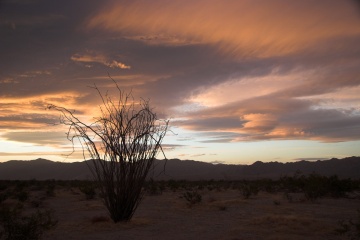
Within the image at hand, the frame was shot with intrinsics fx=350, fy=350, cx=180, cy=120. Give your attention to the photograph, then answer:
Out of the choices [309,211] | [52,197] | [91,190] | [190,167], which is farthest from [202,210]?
[190,167]

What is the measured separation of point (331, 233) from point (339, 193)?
40.5 ft

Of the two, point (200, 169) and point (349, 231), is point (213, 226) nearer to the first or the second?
point (349, 231)

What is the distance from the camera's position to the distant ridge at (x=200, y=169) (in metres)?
79.5

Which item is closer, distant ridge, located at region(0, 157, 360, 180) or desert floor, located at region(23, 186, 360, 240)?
desert floor, located at region(23, 186, 360, 240)

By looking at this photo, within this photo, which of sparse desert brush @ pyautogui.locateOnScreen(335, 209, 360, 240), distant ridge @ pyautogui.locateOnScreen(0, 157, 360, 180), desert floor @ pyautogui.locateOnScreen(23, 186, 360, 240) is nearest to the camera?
sparse desert brush @ pyautogui.locateOnScreen(335, 209, 360, 240)

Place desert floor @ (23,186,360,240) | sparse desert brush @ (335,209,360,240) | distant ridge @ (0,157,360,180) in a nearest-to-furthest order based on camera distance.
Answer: sparse desert brush @ (335,209,360,240), desert floor @ (23,186,360,240), distant ridge @ (0,157,360,180)

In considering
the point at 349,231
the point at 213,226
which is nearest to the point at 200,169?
the point at 213,226

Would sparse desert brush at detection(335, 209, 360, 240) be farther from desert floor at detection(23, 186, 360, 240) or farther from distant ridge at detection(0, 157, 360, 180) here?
distant ridge at detection(0, 157, 360, 180)

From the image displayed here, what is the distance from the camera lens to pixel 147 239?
29.8ft

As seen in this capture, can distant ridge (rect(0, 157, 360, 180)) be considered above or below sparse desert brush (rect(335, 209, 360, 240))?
above

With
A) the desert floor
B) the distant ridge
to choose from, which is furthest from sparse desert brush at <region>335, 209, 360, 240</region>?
the distant ridge

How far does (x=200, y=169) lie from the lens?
374 feet

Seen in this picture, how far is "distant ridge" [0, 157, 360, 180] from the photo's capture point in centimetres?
7950

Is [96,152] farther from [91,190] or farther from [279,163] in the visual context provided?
[279,163]
